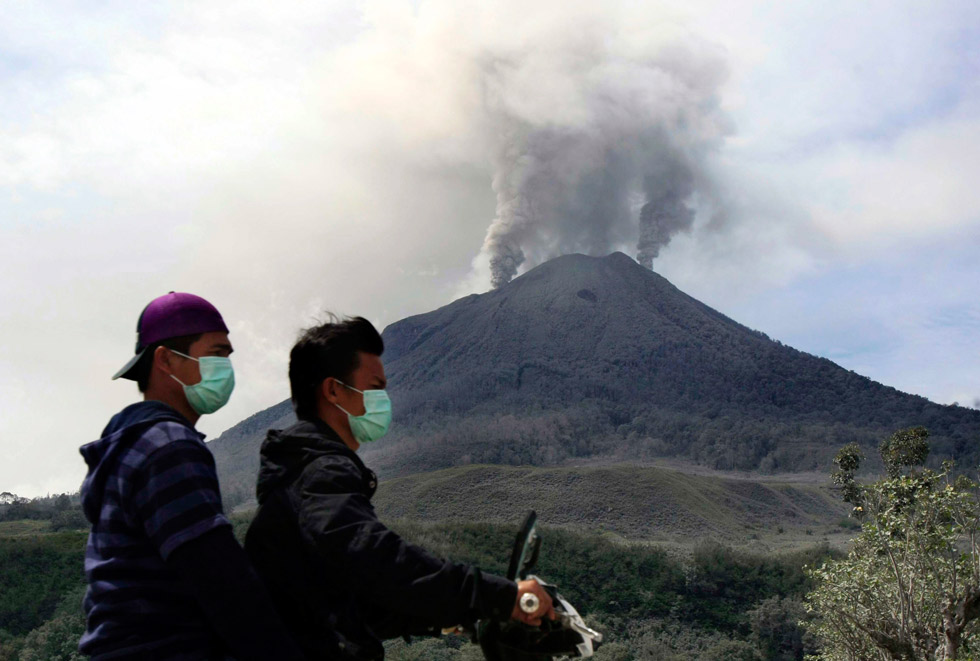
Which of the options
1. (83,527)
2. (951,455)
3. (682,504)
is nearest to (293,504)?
(83,527)

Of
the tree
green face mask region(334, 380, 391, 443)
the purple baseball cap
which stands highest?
the purple baseball cap

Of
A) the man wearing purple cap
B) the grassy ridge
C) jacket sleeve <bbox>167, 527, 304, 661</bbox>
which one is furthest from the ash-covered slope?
jacket sleeve <bbox>167, 527, 304, 661</bbox>

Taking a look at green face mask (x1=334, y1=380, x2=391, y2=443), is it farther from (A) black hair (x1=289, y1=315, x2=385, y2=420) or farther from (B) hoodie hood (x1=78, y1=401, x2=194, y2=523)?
(B) hoodie hood (x1=78, y1=401, x2=194, y2=523)

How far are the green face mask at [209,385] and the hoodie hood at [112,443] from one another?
0.17m

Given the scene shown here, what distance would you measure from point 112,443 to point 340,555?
75 centimetres

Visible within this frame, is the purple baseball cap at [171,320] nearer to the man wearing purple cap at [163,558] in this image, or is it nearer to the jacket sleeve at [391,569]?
the man wearing purple cap at [163,558]

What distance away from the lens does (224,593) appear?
248 centimetres

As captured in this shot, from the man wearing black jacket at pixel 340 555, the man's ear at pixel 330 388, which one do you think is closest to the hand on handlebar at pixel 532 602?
the man wearing black jacket at pixel 340 555

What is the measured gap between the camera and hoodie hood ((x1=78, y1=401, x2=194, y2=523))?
2.66 metres

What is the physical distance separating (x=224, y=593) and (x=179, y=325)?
0.95 metres

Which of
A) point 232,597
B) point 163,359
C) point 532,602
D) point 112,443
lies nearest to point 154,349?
point 163,359

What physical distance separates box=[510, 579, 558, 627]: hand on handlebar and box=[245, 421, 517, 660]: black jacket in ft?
0.07

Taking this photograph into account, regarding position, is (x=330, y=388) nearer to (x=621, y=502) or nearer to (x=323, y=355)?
(x=323, y=355)

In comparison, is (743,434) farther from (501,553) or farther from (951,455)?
(501,553)
